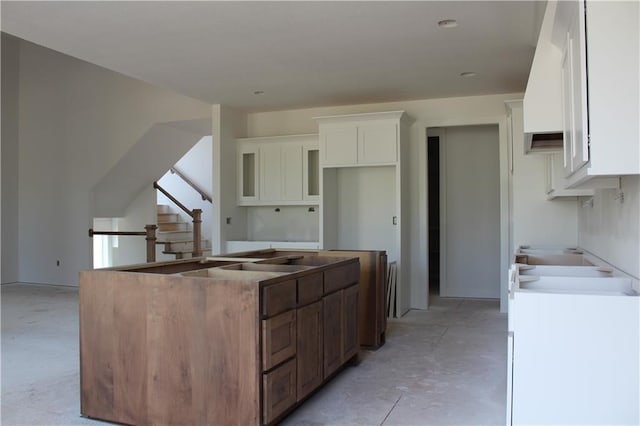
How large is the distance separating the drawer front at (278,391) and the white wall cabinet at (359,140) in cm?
356

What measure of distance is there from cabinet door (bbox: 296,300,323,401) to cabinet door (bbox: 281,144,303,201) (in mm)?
Result: 3553

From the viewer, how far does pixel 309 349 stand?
3092 mm

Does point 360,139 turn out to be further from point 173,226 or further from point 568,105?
point 173,226

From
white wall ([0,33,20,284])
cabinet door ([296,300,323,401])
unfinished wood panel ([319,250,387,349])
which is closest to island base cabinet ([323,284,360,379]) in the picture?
cabinet door ([296,300,323,401])

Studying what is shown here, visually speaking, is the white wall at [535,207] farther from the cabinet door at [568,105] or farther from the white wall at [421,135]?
the cabinet door at [568,105]

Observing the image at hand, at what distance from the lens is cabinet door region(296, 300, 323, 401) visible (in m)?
2.98

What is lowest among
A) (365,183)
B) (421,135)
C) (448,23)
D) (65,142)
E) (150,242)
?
(150,242)

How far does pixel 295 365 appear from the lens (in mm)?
2906

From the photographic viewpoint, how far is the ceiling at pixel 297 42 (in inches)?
141

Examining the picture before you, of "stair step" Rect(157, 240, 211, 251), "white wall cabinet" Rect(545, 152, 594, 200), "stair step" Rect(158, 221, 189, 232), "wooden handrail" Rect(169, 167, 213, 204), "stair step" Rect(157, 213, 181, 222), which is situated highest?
"wooden handrail" Rect(169, 167, 213, 204)

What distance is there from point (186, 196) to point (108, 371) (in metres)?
7.73

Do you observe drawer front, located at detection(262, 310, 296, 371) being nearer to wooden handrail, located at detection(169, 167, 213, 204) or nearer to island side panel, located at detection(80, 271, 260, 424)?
island side panel, located at detection(80, 271, 260, 424)

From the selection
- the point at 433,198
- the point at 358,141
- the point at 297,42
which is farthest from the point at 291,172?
the point at 433,198

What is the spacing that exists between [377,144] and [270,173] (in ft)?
5.16
